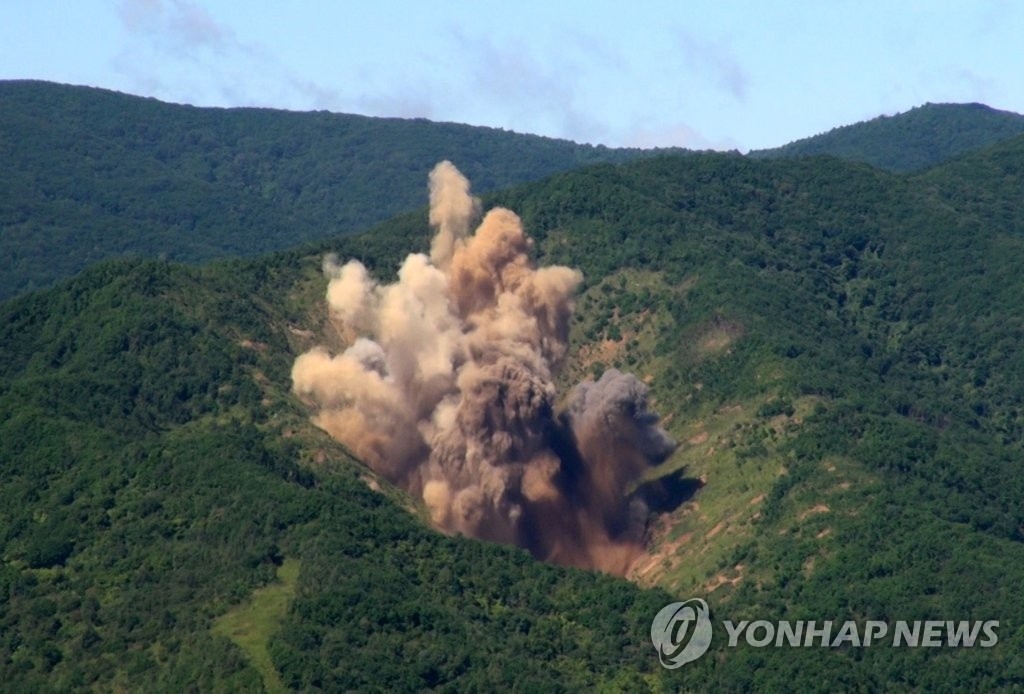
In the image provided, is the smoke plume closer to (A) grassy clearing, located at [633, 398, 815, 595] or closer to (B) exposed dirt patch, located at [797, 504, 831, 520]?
(A) grassy clearing, located at [633, 398, 815, 595]

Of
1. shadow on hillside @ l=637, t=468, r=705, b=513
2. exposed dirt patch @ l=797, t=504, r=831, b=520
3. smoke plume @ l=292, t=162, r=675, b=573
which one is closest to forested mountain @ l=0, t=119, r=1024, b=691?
exposed dirt patch @ l=797, t=504, r=831, b=520

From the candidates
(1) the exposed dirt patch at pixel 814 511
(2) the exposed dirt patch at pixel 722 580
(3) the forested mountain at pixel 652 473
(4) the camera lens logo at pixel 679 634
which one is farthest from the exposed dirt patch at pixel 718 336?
(4) the camera lens logo at pixel 679 634

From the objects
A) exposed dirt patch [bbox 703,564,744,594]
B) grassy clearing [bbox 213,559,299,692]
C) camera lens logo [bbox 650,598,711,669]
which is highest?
grassy clearing [bbox 213,559,299,692]

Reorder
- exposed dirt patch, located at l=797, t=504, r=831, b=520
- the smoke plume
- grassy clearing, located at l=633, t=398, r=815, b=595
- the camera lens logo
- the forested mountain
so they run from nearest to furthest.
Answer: the forested mountain
the camera lens logo
grassy clearing, located at l=633, t=398, r=815, b=595
exposed dirt patch, located at l=797, t=504, r=831, b=520
the smoke plume

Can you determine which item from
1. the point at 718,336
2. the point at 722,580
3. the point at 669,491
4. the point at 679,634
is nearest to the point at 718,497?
the point at 669,491

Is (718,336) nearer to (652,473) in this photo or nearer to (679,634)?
(652,473)

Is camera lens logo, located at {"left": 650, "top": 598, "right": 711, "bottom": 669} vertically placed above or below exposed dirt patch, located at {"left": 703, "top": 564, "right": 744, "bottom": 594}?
below

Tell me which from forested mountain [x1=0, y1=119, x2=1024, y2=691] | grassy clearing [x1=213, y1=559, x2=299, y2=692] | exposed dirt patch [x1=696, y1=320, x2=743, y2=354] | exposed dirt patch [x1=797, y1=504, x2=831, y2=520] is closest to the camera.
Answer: grassy clearing [x1=213, y1=559, x2=299, y2=692]

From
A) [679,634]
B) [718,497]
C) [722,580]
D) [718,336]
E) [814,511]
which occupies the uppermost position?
[718,336]

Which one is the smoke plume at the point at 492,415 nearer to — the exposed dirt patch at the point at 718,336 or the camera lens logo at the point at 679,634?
the exposed dirt patch at the point at 718,336
